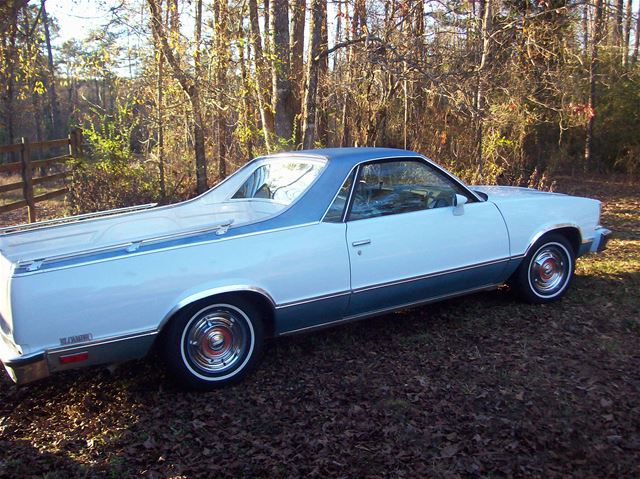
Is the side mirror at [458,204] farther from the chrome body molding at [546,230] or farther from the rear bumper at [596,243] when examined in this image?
the rear bumper at [596,243]

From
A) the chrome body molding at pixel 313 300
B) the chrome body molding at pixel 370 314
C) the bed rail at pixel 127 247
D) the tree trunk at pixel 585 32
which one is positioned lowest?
the chrome body molding at pixel 370 314

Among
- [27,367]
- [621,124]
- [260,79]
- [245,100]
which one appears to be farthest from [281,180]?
[621,124]

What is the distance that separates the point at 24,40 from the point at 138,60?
2.02 m

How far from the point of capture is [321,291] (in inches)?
162

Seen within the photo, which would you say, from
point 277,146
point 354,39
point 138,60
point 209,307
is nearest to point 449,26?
point 354,39

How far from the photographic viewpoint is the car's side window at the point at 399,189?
4.48m

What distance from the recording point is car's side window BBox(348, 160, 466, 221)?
448cm

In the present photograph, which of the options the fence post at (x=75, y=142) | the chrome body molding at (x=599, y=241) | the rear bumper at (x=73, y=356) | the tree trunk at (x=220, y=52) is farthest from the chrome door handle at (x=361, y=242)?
the fence post at (x=75, y=142)

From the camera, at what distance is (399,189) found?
4719mm

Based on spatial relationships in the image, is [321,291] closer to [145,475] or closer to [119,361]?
[119,361]

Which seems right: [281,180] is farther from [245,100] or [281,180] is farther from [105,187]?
[105,187]

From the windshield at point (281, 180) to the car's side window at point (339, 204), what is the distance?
241 mm

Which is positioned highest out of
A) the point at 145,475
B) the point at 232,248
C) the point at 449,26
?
the point at 449,26

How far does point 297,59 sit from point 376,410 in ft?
29.4
